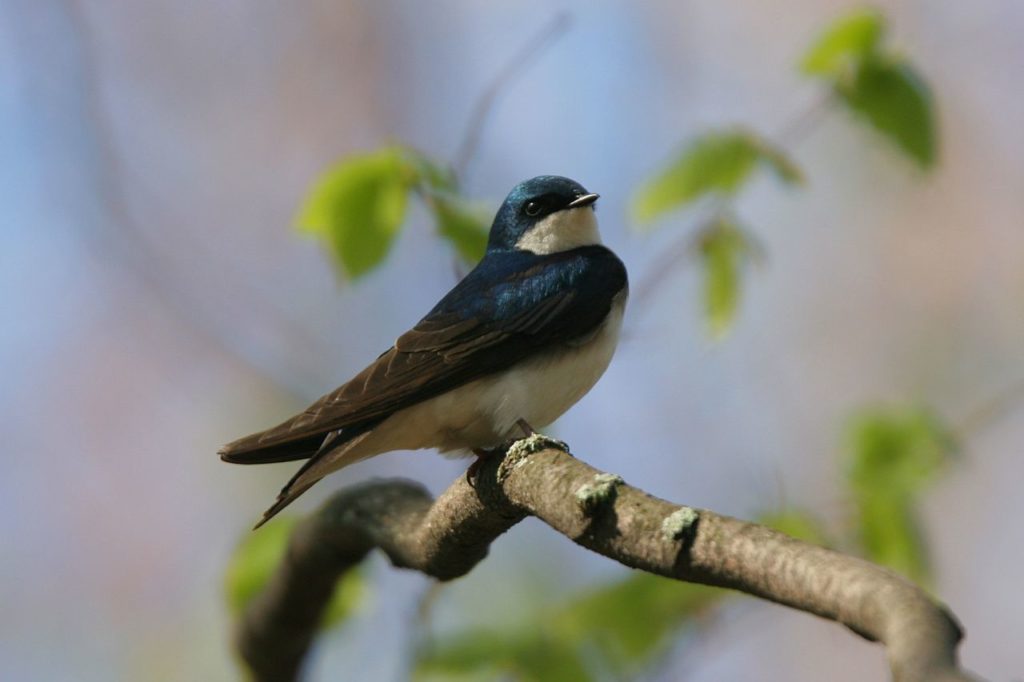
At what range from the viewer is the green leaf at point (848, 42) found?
119 inches

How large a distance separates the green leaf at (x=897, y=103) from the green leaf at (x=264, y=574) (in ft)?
5.51

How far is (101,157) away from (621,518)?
4349 millimetres

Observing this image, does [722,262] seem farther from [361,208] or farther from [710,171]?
[361,208]

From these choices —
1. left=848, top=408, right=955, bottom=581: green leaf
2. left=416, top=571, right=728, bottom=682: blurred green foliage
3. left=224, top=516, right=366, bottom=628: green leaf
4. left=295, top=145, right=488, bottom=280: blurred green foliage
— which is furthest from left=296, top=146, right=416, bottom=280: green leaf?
left=848, top=408, right=955, bottom=581: green leaf

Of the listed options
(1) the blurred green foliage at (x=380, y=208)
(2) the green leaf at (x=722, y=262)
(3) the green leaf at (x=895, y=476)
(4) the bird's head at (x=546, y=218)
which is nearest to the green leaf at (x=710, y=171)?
(2) the green leaf at (x=722, y=262)

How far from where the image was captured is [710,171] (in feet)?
10.0

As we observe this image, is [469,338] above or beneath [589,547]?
above

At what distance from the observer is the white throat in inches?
130

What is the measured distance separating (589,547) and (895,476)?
1.59 metres

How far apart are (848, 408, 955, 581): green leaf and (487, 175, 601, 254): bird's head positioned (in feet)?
2.88

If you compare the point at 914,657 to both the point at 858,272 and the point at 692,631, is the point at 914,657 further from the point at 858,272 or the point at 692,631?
the point at 858,272

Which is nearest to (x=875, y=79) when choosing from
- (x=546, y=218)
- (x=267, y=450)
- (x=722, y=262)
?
(x=722, y=262)

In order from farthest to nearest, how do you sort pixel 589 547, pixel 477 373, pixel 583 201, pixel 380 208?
pixel 583 201 < pixel 380 208 < pixel 477 373 < pixel 589 547

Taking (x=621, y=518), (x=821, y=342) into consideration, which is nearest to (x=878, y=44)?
(x=621, y=518)
